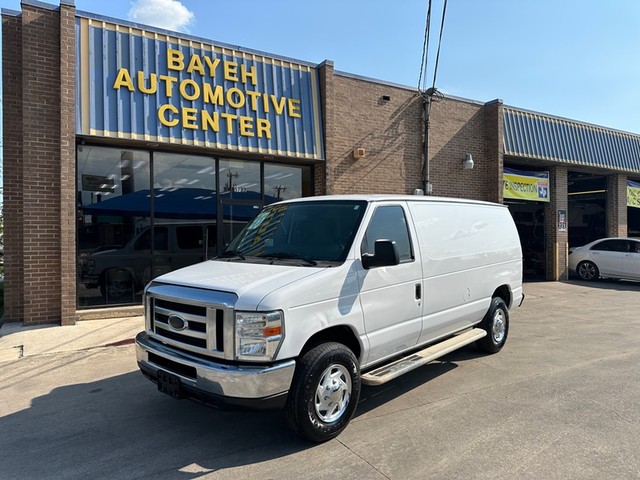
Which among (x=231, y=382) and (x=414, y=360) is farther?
(x=414, y=360)

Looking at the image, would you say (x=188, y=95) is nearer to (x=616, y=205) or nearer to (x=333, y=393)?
(x=333, y=393)

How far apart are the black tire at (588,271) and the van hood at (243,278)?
14.9m

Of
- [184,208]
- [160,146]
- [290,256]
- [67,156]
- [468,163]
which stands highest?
[468,163]

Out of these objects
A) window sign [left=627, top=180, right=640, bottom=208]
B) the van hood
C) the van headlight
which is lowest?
the van headlight

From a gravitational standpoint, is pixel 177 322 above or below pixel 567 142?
below

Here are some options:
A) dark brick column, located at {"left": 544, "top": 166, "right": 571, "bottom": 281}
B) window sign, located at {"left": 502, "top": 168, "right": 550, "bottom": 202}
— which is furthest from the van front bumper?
dark brick column, located at {"left": 544, "top": 166, "right": 571, "bottom": 281}

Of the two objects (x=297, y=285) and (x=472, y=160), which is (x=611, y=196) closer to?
(x=472, y=160)

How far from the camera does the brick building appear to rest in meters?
7.96

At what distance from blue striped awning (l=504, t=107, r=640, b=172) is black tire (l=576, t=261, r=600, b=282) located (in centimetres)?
358

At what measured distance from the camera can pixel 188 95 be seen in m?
9.02

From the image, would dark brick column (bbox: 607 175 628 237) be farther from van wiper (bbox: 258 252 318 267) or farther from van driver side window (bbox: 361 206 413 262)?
van wiper (bbox: 258 252 318 267)

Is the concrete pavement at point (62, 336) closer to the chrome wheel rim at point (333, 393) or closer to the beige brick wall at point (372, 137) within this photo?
the chrome wheel rim at point (333, 393)

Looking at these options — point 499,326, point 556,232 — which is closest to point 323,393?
point 499,326

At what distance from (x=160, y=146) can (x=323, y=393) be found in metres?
7.22
